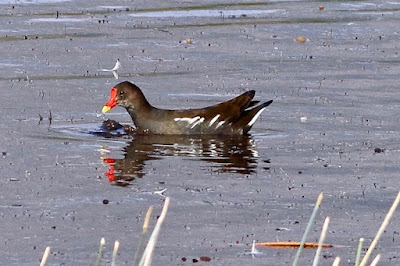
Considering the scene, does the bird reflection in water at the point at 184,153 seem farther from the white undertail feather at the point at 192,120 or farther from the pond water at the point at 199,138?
the white undertail feather at the point at 192,120

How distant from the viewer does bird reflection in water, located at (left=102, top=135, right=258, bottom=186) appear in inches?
467

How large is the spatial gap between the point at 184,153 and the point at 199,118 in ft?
3.60

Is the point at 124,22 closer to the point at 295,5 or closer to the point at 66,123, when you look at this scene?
the point at 295,5

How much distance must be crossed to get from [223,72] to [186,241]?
9.08 meters

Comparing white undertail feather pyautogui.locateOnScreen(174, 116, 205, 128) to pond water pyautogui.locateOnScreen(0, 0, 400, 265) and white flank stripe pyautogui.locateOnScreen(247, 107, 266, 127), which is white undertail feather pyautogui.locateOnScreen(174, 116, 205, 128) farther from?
white flank stripe pyautogui.locateOnScreen(247, 107, 266, 127)

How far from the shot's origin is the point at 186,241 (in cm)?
920

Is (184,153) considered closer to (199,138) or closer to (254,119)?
(199,138)

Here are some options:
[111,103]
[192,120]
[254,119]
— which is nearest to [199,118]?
[192,120]

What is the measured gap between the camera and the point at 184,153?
12.9m

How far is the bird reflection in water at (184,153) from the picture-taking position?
38.9ft

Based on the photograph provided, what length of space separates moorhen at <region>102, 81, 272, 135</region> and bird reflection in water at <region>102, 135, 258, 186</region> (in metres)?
0.10

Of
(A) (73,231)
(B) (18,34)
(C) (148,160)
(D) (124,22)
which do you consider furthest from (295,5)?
(A) (73,231)

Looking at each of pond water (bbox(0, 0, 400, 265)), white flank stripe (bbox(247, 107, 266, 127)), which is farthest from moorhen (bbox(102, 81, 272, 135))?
pond water (bbox(0, 0, 400, 265))

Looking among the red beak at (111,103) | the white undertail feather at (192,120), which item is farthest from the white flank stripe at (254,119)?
the red beak at (111,103)
